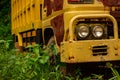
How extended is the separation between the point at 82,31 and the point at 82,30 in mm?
14

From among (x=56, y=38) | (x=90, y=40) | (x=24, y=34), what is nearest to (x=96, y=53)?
(x=90, y=40)

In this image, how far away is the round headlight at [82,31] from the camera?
5711 mm

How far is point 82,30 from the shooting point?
5.74 m

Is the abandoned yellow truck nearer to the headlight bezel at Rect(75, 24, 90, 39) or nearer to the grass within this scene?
the headlight bezel at Rect(75, 24, 90, 39)

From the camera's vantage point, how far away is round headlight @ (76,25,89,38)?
18.7 ft

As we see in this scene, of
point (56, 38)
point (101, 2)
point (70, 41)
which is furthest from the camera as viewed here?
point (56, 38)

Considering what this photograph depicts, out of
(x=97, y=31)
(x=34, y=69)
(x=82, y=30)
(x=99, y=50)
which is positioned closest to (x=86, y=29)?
(x=82, y=30)

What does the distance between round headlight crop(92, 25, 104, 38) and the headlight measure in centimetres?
11

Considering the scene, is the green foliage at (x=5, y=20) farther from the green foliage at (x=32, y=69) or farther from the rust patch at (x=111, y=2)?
the rust patch at (x=111, y=2)

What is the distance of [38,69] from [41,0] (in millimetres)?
2319

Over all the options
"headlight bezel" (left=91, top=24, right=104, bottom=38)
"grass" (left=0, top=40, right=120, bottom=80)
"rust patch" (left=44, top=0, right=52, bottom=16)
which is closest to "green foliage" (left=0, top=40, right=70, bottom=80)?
"grass" (left=0, top=40, right=120, bottom=80)

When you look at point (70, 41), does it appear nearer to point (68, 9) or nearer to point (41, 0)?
point (68, 9)

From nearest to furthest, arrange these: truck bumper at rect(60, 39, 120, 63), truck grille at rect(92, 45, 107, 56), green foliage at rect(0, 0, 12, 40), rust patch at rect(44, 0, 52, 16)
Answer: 1. truck bumper at rect(60, 39, 120, 63)
2. truck grille at rect(92, 45, 107, 56)
3. rust patch at rect(44, 0, 52, 16)
4. green foliage at rect(0, 0, 12, 40)

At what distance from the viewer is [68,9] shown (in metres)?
5.88
